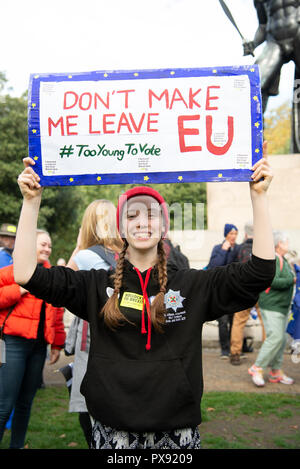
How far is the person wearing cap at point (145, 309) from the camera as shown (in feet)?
6.03

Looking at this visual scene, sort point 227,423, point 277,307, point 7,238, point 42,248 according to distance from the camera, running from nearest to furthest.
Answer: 1. point 42,248
2. point 227,423
3. point 7,238
4. point 277,307

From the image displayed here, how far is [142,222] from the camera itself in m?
2.01

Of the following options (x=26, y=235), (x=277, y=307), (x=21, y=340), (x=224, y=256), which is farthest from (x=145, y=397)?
(x=224, y=256)

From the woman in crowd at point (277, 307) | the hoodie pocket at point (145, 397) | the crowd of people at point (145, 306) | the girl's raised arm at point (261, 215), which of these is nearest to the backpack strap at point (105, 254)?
the crowd of people at point (145, 306)

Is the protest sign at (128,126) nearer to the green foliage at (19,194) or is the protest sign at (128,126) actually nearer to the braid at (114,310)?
the braid at (114,310)

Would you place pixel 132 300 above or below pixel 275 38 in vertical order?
below

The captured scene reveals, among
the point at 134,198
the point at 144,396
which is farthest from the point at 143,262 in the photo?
the point at 144,396

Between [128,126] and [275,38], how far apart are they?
792cm

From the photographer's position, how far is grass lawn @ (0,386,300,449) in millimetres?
3861

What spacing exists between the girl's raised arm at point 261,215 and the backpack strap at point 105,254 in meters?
1.26

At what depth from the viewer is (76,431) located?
4.17 m

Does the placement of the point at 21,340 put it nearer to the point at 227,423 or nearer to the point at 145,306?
the point at 145,306

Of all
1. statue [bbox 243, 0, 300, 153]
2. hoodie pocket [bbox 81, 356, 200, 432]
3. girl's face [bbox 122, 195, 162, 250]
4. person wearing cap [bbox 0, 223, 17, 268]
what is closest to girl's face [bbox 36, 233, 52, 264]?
person wearing cap [bbox 0, 223, 17, 268]

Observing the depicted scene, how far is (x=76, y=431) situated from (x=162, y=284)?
9.15 ft
